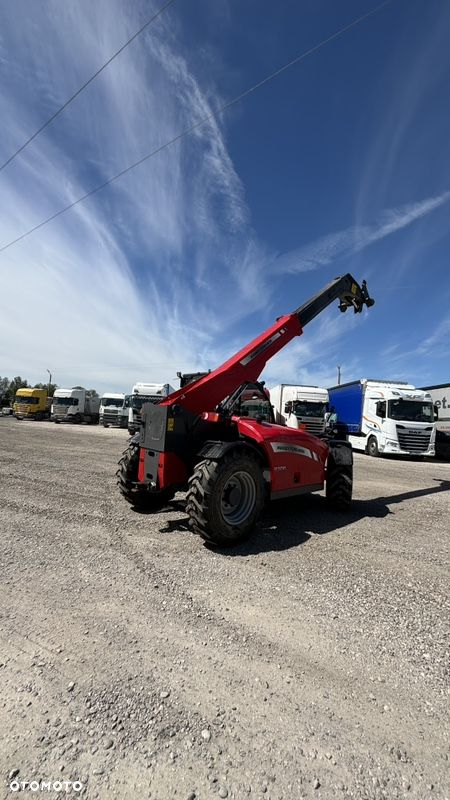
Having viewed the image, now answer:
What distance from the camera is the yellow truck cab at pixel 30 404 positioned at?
43.1 meters

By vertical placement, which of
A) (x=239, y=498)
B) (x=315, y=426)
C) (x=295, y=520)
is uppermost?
(x=315, y=426)

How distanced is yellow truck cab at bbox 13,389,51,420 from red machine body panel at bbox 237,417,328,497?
43205mm

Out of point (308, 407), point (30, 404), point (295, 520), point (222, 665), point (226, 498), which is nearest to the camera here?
point (222, 665)

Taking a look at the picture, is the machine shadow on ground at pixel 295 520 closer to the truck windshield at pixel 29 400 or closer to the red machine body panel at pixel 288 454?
the red machine body panel at pixel 288 454

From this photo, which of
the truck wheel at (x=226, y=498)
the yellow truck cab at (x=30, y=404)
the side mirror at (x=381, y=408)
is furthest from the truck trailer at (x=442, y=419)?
the yellow truck cab at (x=30, y=404)

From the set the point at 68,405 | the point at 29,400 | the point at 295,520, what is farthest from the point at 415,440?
the point at 29,400

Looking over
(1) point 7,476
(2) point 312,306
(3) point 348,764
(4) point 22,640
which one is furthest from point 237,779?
(1) point 7,476

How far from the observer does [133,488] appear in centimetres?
607

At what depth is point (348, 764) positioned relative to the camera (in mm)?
1850

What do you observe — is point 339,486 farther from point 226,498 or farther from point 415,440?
point 415,440

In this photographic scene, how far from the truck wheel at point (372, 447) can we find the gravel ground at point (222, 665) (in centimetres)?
1503

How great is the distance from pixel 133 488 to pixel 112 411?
27.8m

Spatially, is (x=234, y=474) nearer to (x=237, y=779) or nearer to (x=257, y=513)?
(x=257, y=513)

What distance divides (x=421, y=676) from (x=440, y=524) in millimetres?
4362
